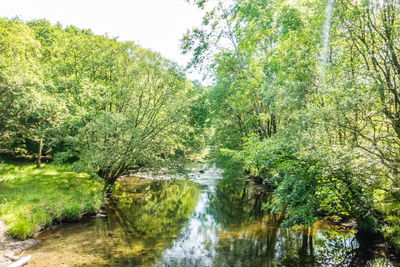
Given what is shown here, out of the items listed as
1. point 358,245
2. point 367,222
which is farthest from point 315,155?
point 358,245

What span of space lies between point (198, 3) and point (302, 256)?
586 inches

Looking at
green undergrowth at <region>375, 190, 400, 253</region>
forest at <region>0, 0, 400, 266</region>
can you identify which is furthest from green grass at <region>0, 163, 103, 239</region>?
green undergrowth at <region>375, 190, 400, 253</region>

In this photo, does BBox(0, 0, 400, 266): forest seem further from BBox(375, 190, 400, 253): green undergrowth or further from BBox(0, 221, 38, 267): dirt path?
BBox(0, 221, 38, 267): dirt path

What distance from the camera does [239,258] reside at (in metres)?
10.5

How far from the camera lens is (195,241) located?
12594 millimetres

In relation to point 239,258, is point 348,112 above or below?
above

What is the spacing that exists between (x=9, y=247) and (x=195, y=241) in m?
8.92

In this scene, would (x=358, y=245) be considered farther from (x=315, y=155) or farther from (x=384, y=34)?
(x=384, y=34)

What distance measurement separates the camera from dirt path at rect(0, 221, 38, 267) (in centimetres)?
937

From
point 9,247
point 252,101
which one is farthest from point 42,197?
point 252,101

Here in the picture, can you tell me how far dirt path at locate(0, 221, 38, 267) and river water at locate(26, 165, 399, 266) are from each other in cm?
52

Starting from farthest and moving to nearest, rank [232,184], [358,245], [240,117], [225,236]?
[232,184] < [240,117] < [225,236] < [358,245]

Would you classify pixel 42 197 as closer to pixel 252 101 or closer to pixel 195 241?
pixel 195 241

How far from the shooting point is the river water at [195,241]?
10133 millimetres
